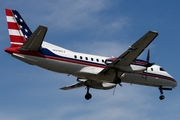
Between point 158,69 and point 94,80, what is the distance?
23.3 feet

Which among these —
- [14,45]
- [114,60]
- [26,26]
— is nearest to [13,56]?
[14,45]

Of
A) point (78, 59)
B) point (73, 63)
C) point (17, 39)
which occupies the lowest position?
point (73, 63)

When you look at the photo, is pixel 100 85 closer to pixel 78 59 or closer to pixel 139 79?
pixel 139 79

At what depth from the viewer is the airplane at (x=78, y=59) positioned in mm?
35125

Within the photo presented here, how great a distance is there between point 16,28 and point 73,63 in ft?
20.4

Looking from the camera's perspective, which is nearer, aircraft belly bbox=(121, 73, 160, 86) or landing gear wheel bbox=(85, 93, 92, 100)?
aircraft belly bbox=(121, 73, 160, 86)

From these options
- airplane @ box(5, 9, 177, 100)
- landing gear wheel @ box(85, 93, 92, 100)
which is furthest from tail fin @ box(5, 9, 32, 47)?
landing gear wheel @ box(85, 93, 92, 100)

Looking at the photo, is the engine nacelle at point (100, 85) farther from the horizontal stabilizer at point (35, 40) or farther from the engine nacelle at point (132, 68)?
the horizontal stabilizer at point (35, 40)

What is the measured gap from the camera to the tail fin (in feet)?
120

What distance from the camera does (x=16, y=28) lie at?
37.6 meters

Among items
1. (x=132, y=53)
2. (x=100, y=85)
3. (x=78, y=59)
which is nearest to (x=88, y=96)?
(x=100, y=85)

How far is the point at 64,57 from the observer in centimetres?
3706

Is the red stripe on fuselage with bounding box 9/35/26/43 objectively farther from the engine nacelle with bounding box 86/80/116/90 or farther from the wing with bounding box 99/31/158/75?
the engine nacelle with bounding box 86/80/116/90

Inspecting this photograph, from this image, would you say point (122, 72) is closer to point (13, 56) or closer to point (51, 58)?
point (51, 58)
